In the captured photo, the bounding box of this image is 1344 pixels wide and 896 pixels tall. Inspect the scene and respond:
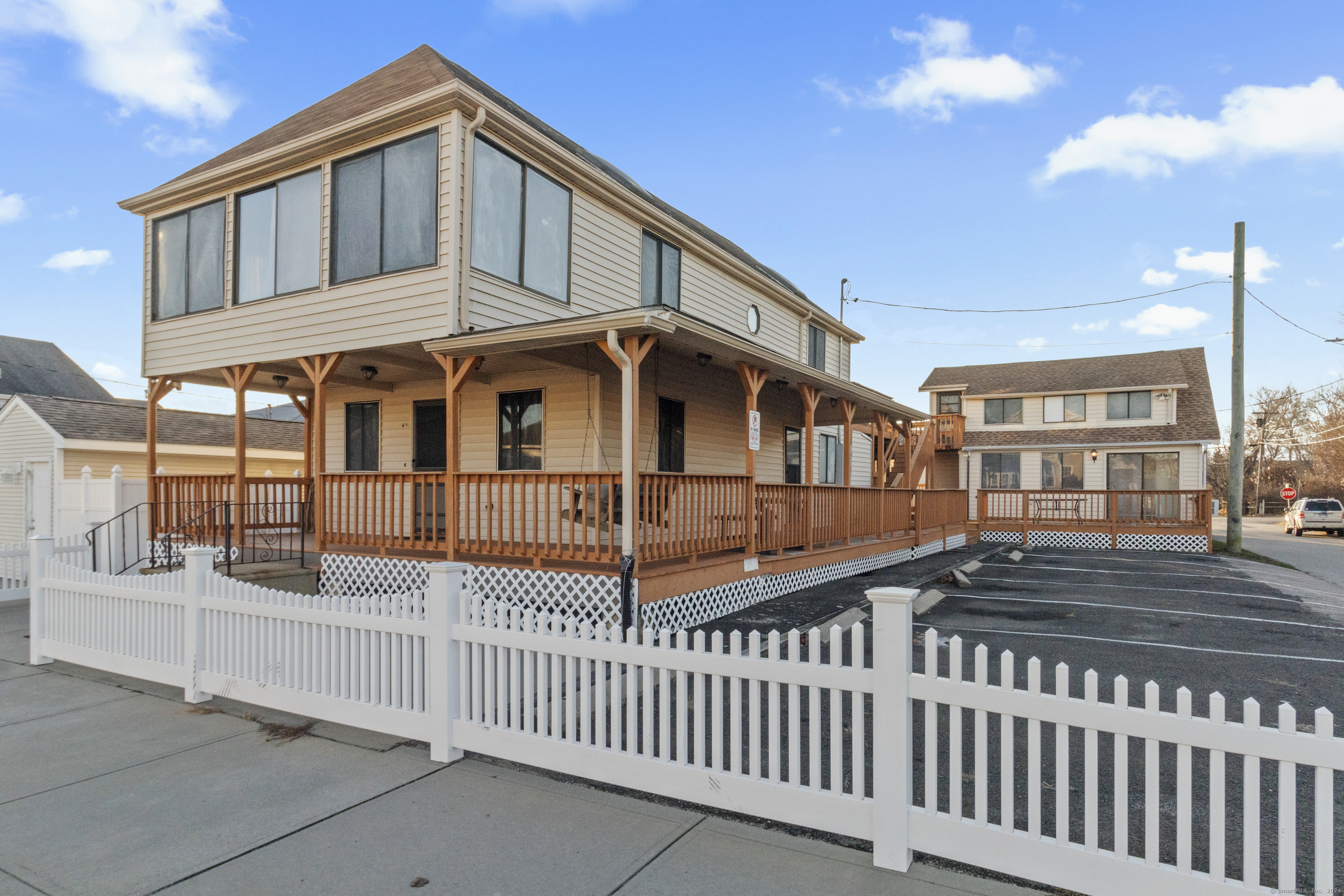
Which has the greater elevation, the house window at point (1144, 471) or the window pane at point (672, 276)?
the window pane at point (672, 276)

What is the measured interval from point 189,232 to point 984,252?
24.1 m

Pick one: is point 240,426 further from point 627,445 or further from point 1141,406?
point 1141,406

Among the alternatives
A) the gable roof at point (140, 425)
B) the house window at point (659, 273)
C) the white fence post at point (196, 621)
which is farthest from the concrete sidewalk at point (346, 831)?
the gable roof at point (140, 425)

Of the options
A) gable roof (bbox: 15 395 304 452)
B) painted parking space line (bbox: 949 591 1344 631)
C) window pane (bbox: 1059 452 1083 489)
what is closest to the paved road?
window pane (bbox: 1059 452 1083 489)

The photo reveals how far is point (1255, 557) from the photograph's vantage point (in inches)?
703

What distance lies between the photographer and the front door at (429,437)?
12.1 m

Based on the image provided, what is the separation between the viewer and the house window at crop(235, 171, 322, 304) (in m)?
10.6

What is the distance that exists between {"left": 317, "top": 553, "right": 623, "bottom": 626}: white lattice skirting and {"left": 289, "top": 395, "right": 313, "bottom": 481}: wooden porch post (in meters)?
4.98

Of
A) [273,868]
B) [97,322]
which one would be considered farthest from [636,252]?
[97,322]

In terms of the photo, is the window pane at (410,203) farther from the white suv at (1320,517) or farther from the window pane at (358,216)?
the white suv at (1320,517)

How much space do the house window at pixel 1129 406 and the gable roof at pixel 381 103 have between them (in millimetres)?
26223

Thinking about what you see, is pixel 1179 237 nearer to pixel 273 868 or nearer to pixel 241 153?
pixel 241 153

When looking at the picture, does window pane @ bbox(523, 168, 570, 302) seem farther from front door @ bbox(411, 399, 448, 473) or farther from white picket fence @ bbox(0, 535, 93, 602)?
white picket fence @ bbox(0, 535, 93, 602)

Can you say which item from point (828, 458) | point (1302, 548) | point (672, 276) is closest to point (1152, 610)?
point (672, 276)
